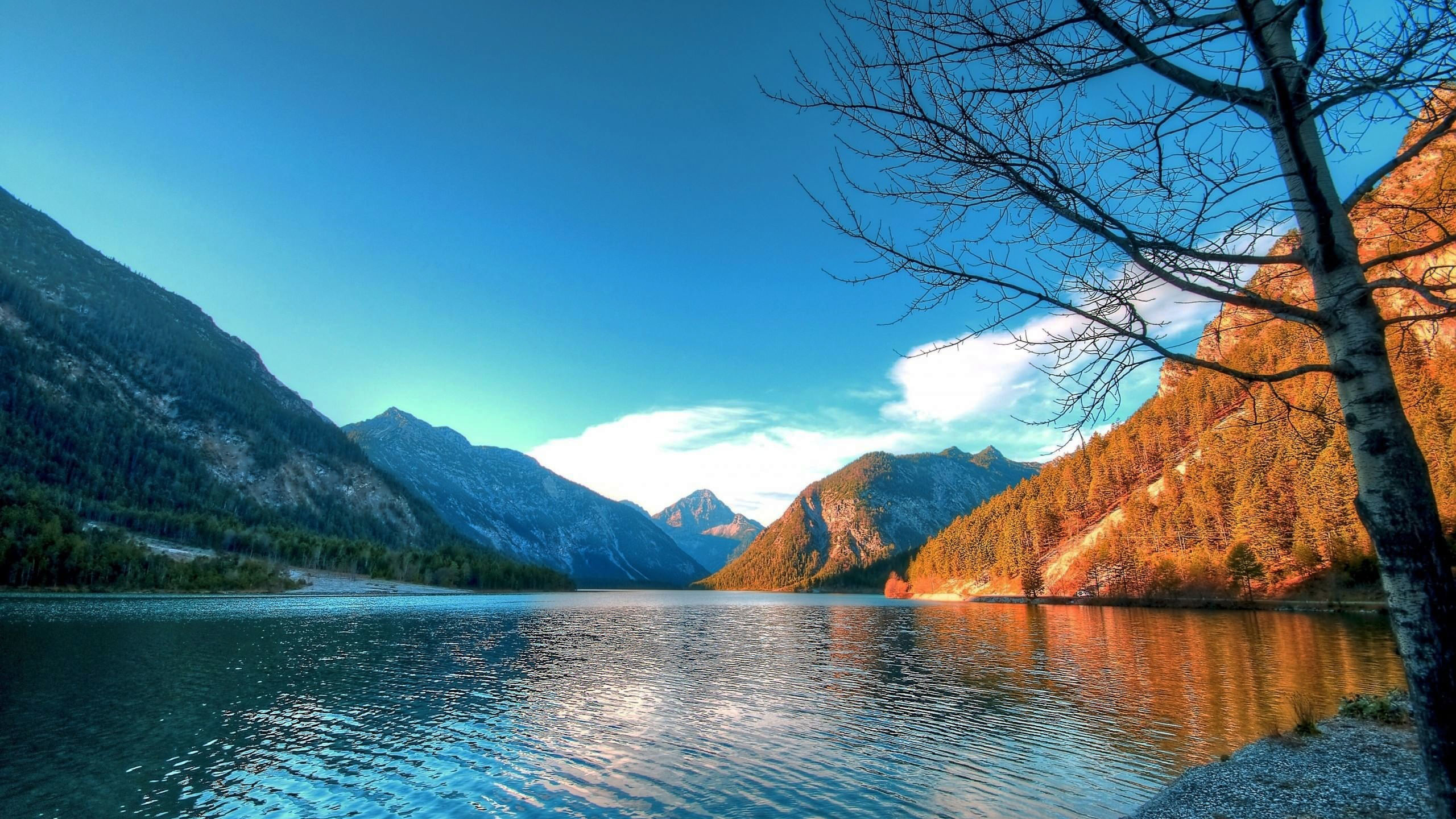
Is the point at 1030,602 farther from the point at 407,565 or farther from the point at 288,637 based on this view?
the point at 407,565

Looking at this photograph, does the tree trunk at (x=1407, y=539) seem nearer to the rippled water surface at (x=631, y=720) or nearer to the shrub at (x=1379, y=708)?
the rippled water surface at (x=631, y=720)

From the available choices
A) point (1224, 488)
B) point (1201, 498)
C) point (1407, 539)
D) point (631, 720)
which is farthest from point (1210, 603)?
point (1407, 539)

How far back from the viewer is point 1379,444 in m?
4.88

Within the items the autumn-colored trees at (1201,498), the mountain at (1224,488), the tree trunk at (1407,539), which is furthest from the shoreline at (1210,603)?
the tree trunk at (1407,539)

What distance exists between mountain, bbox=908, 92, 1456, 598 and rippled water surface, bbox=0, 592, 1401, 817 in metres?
9.99

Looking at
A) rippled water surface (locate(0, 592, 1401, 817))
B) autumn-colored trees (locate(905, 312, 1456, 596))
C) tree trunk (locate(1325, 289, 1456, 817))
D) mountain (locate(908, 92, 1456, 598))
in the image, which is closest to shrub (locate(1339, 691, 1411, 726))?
rippled water surface (locate(0, 592, 1401, 817))

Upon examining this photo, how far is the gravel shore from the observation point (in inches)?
469

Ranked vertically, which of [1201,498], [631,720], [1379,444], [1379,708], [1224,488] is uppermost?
[1224,488]

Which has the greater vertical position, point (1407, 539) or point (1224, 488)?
point (1224, 488)

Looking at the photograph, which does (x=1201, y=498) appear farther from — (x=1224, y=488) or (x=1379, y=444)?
(x=1379, y=444)

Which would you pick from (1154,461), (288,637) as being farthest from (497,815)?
(1154,461)

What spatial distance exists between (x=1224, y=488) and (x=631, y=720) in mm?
114009

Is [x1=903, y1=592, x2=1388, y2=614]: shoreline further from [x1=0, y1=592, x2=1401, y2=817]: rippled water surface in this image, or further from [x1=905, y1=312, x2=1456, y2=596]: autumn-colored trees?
[x1=0, y1=592, x2=1401, y2=817]: rippled water surface

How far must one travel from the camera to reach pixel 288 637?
50.4m
